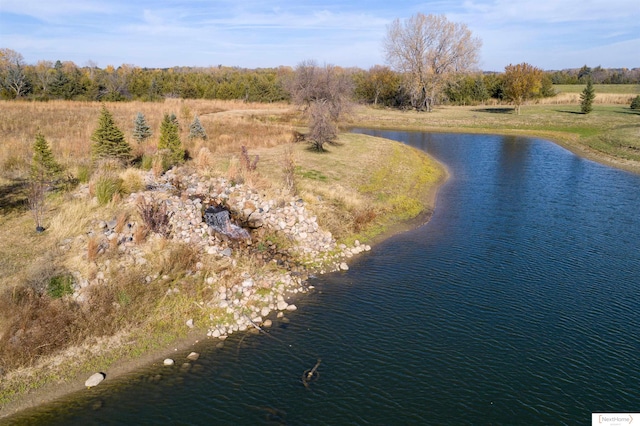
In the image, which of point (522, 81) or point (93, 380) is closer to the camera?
point (93, 380)

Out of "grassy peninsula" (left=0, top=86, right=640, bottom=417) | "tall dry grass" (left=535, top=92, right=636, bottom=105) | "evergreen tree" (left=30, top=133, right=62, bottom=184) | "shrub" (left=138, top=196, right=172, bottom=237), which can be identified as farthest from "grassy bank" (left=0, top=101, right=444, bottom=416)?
"tall dry grass" (left=535, top=92, right=636, bottom=105)

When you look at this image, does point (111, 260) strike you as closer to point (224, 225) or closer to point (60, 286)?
point (60, 286)

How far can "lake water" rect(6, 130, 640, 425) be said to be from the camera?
11.7 meters

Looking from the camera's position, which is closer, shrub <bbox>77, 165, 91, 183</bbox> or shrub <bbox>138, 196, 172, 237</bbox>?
shrub <bbox>138, 196, 172, 237</bbox>

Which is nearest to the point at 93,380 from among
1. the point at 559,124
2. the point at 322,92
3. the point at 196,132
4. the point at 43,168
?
the point at 43,168

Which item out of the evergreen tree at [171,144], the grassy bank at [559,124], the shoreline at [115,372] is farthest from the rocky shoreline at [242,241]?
the grassy bank at [559,124]

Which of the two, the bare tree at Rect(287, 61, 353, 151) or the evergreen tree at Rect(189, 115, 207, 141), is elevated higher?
the bare tree at Rect(287, 61, 353, 151)

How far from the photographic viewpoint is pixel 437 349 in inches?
554

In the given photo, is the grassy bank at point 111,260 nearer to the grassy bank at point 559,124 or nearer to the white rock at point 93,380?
the white rock at point 93,380

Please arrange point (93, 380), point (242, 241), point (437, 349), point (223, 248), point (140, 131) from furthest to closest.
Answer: point (140, 131) < point (242, 241) < point (223, 248) < point (437, 349) < point (93, 380)

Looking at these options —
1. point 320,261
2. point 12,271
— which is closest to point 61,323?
point 12,271

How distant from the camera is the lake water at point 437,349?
1167 cm

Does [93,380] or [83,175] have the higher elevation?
[83,175]

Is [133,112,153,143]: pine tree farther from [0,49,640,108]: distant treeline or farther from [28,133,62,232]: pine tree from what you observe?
[0,49,640,108]: distant treeline
